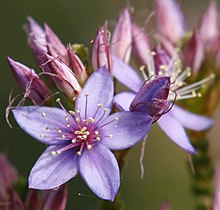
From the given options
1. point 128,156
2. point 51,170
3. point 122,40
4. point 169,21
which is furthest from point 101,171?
point 128,156

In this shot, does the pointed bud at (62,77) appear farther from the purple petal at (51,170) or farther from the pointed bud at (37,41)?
the purple petal at (51,170)

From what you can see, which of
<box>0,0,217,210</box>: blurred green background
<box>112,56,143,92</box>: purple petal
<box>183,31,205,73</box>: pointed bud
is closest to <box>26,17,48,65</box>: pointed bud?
<box>112,56,143,92</box>: purple petal

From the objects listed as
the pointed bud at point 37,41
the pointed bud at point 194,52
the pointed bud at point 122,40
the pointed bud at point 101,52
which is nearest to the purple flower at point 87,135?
the pointed bud at point 101,52

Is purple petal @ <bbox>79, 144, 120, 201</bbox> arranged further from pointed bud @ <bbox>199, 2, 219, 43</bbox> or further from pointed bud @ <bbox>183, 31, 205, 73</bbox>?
pointed bud @ <bbox>199, 2, 219, 43</bbox>

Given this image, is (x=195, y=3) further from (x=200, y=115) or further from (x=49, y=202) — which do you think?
(x=49, y=202)

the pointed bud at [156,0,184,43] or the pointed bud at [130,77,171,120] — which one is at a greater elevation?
the pointed bud at [130,77,171,120]
